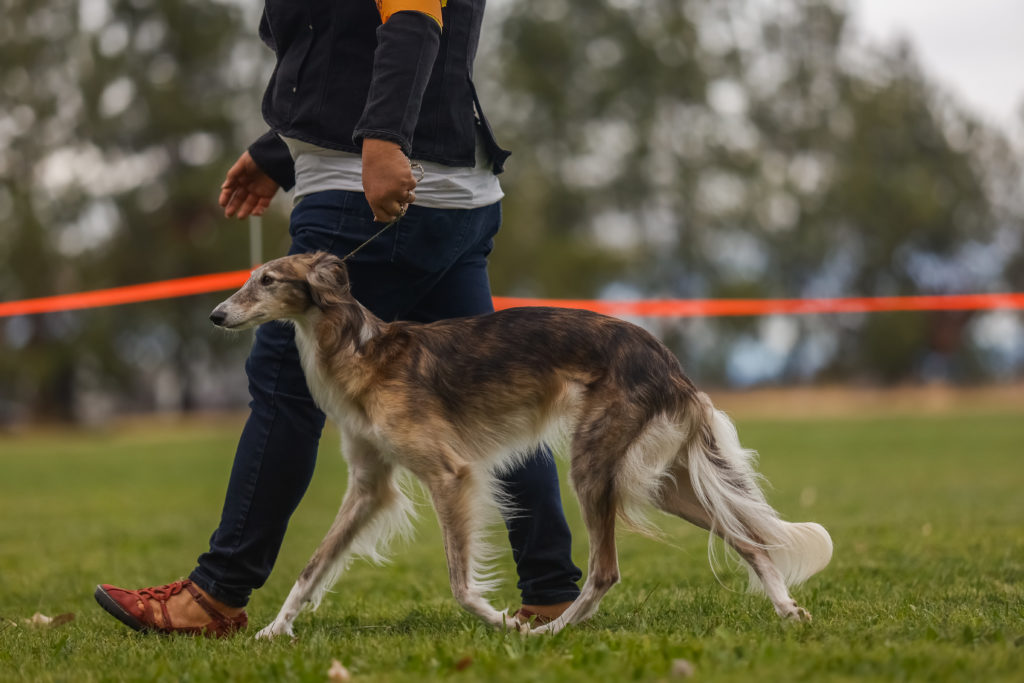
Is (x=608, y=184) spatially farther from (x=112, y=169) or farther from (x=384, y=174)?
(x=384, y=174)

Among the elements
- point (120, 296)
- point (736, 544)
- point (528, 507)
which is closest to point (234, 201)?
point (528, 507)

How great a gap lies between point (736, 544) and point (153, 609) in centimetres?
204

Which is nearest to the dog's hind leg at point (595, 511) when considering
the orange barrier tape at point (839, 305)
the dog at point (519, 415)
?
the dog at point (519, 415)

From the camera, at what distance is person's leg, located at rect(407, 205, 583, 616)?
4.31 metres

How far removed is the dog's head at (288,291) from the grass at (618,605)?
3.54ft

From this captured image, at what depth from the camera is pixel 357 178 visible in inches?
156

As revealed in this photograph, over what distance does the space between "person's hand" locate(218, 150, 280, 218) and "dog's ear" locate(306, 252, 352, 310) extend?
0.78m

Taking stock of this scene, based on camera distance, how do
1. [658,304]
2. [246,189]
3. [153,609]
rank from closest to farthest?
[153,609], [246,189], [658,304]

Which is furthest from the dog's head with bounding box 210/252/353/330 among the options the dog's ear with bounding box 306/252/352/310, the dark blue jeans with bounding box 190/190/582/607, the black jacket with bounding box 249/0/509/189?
the black jacket with bounding box 249/0/509/189

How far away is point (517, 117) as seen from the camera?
36.5 meters

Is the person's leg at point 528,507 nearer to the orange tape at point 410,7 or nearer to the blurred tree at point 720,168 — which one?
the orange tape at point 410,7

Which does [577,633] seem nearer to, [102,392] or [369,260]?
[369,260]

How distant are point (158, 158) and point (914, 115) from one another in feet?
86.0

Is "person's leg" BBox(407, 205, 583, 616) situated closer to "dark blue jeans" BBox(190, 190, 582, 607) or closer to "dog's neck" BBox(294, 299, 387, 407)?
"dark blue jeans" BBox(190, 190, 582, 607)
